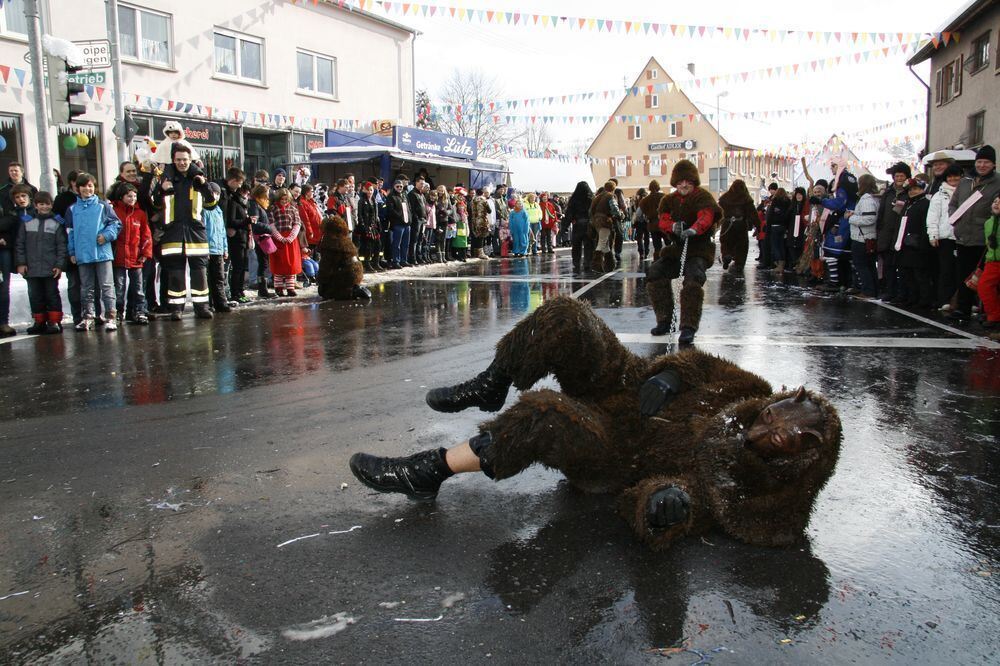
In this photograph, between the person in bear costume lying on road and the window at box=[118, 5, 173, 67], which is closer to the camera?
the person in bear costume lying on road

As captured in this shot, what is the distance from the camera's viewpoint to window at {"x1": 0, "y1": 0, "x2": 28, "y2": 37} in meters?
17.0

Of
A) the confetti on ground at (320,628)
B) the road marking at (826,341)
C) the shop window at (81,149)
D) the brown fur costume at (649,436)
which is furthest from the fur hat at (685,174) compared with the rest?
the shop window at (81,149)

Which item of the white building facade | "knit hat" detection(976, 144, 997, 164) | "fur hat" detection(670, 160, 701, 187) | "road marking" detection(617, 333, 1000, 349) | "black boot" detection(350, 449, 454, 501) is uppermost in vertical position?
the white building facade

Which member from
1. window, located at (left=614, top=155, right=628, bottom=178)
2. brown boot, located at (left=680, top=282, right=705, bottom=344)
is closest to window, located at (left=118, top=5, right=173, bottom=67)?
brown boot, located at (left=680, top=282, right=705, bottom=344)

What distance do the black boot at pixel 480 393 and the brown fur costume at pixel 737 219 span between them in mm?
13864

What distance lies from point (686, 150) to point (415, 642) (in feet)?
234

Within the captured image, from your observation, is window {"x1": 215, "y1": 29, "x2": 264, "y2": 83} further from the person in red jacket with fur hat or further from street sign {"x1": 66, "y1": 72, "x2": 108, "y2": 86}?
the person in red jacket with fur hat

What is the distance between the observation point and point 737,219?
1692cm

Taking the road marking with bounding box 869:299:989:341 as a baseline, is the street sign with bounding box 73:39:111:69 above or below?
above

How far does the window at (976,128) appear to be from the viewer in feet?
74.8

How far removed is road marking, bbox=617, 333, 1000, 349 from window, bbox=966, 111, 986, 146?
18.4 m

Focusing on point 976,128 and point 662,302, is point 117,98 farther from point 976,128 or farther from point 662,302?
point 976,128

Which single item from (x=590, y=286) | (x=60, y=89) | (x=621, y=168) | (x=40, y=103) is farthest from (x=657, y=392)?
(x=621, y=168)

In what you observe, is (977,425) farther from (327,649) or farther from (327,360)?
(327,360)
